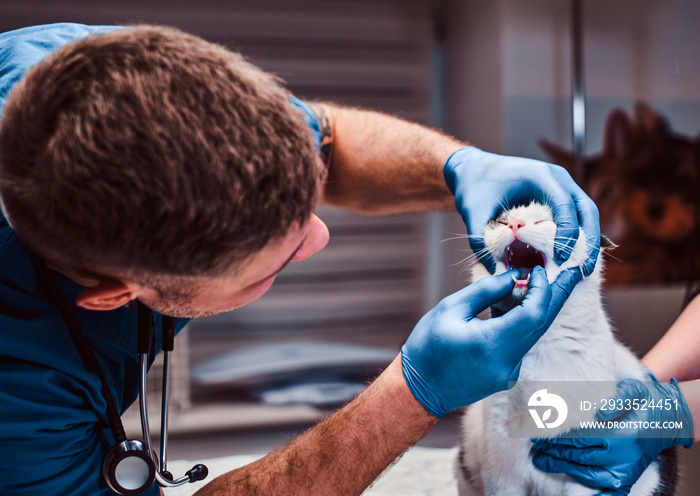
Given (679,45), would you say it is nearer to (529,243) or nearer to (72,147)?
(529,243)

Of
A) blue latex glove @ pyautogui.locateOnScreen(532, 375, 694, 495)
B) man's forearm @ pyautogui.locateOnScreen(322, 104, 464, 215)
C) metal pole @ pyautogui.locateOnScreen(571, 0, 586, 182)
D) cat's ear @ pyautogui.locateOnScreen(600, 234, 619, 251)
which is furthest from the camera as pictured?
metal pole @ pyautogui.locateOnScreen(571, 0, 586, 182)

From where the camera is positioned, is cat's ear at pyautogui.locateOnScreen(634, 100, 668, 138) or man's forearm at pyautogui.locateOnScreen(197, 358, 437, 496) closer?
man's forearm at pyautogui.locateOnScreen(197, 358, 437, 496)

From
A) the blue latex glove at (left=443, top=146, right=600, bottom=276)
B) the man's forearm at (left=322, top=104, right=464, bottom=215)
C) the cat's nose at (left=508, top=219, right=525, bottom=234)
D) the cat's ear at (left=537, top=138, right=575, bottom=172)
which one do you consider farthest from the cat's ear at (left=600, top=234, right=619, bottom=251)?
the cat's ear at (left=537, top=138, right=575, bottom=172)

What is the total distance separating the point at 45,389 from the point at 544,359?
745 millimetres

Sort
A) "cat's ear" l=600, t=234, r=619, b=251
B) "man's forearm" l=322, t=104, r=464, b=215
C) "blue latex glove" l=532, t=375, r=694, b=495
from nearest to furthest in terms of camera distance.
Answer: "blue latex glove" l=532, t=375, r=694, b=495, "cat's ear" l=600, t=234, r=619, b=251, "man's forearm" l=322, t=104, r=464, b=215

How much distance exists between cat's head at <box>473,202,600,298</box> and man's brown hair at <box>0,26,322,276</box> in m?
0.36

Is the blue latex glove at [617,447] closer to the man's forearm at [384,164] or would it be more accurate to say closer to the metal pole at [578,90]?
the man's forearm at [384,164]

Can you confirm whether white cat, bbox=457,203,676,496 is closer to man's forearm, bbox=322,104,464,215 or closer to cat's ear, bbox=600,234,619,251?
cat's ear, bbox=600,234,619,251

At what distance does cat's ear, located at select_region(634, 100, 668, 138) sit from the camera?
1.81 meters

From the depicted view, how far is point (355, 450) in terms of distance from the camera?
794mm

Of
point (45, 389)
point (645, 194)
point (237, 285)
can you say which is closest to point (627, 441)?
point (237, 285)

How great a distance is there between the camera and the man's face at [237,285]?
2.37 ft

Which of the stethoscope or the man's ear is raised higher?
the man's ear

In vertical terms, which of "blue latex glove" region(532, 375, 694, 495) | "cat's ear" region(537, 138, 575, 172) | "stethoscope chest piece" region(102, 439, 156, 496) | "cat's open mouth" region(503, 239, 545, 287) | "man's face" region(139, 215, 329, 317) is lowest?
"blue latex glove" region(532, 375, 694, 495)
